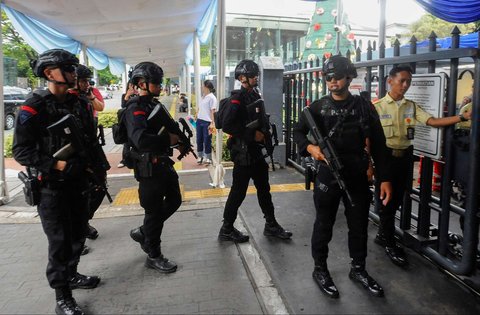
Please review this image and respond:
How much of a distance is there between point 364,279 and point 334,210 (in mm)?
599

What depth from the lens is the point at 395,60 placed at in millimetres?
3451

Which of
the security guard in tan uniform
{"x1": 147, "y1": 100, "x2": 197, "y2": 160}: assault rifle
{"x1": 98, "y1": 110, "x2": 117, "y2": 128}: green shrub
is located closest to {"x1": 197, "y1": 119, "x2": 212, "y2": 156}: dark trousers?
{"x1": 147, "y1": 100, "x2": 197, "y2": 160}: assault rifle

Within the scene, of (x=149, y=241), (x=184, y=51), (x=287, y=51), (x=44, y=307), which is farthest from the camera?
(x=287, y=51)

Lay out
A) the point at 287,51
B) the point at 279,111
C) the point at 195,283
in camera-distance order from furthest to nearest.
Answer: the point at 287,51 < the point at 279,111 < the point at 195,283

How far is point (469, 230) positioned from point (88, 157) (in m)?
3.05

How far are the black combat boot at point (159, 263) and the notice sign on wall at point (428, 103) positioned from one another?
254 centimetres

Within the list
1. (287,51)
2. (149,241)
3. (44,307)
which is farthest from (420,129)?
(287,51)

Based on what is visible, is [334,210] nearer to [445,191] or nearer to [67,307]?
[445,191]

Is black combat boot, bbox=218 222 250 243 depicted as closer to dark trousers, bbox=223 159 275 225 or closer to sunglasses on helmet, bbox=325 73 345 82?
dark trousers, bbox=223 159 275 225

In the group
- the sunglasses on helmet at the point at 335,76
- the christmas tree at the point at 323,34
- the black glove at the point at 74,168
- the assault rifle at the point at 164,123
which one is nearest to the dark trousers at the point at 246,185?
the assault rifle at the point at 164,123

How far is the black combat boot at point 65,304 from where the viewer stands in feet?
8.93

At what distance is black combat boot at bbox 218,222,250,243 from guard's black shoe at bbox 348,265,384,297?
1.28 m

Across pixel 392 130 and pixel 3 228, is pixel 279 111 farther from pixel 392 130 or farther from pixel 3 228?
pixel 3 228

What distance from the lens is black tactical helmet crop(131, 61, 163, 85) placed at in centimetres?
320
